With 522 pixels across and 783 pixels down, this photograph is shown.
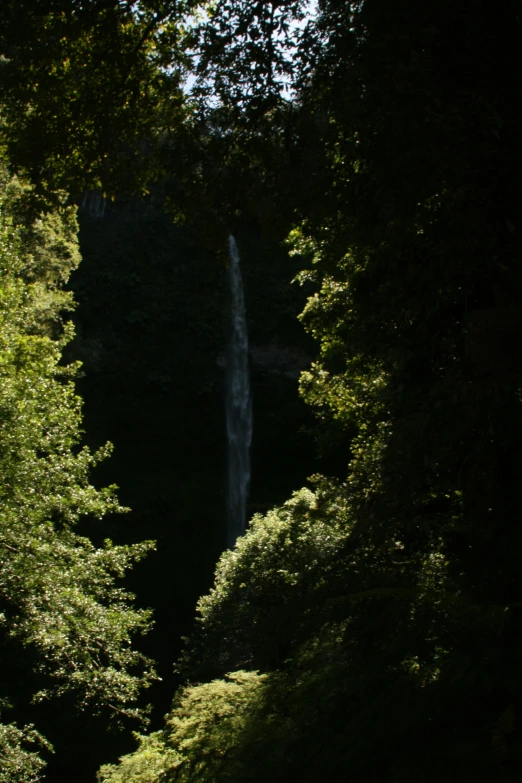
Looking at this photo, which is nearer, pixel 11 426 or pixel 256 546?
pixel 11 426

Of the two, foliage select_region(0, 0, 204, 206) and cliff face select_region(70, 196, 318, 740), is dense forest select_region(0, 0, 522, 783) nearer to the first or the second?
foliage select_region(0, 0, 204, 206)

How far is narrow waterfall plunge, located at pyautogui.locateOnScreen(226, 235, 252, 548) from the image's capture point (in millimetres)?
26859

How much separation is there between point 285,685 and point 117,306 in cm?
2716

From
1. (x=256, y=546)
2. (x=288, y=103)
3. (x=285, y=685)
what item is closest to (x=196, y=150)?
(x=288, y=103)

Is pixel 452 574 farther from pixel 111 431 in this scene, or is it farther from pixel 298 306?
pixel 298 306

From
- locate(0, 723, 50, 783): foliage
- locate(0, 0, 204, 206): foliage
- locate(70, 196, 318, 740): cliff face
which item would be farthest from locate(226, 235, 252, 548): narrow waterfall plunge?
locate(0, 0, 204, 206): foliage

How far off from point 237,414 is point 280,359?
11.5ft

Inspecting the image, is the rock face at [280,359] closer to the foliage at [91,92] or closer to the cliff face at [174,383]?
the cliff face at [174,383]

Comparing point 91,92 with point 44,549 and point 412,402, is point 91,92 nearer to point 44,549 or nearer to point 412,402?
point 412,402

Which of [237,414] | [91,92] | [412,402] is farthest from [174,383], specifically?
[412,402]

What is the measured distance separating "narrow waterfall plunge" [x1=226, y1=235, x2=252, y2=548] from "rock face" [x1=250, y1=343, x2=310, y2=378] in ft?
2.09

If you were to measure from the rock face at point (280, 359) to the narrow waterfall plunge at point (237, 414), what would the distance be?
2.09 ft

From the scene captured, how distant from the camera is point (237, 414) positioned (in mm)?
29203

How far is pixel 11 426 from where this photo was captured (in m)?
9.32
